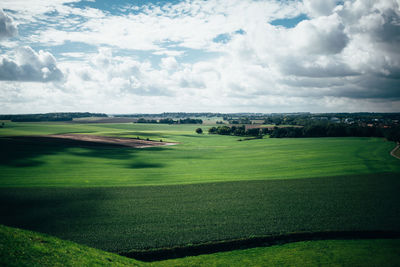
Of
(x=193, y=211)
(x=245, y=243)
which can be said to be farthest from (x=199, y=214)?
(x=245, y=243)

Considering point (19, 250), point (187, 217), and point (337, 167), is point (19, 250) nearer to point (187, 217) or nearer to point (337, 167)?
point (187, 217)

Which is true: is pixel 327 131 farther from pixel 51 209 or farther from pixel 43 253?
pixel 43 253

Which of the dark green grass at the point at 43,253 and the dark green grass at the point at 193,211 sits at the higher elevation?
the dark green grass at the point at 43,253

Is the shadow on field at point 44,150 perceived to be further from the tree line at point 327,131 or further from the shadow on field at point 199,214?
the tree line at point 327,131

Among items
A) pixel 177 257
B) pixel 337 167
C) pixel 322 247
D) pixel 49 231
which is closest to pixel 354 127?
pixel 337 167

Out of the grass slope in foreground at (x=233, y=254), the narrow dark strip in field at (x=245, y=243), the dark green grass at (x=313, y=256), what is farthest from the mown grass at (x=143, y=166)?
the grass slope in foreground at (x=233, y=254)

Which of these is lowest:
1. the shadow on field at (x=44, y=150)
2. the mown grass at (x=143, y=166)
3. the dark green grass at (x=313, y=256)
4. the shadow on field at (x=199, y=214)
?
the dark green grass at (x=313, y=256)

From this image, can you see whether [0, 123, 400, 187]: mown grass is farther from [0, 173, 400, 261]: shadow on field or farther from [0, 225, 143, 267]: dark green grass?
[0, 225, 143, 267]: dark green grass
